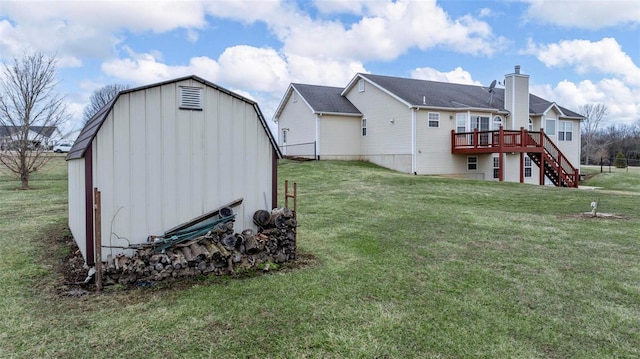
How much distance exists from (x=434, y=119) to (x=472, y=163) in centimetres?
390

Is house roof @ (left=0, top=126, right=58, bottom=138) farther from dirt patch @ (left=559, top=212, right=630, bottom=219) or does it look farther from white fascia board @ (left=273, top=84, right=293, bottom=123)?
dirt patch @ (left=559, top=212, right=630, bottom=219)

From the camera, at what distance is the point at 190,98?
5.65 metres

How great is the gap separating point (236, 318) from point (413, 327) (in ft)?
5.98

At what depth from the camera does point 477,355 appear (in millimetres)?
3387

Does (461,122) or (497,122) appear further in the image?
(497,122)

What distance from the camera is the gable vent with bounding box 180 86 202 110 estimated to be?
561cm

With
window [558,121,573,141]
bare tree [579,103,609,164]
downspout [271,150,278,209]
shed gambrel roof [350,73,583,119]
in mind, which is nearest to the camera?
downspout [271,150,278,209]

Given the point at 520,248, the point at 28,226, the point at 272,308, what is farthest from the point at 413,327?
the point at 28,226

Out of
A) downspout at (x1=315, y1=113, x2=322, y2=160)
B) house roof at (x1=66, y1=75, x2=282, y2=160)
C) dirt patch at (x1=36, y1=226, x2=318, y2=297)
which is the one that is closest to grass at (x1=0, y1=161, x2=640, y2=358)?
dirt patch at (x1=36, y1=226, x2=318, y2=297)

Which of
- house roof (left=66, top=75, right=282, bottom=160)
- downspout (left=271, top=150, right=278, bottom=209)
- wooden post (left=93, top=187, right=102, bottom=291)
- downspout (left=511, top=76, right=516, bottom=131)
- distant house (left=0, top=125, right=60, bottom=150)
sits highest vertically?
downspout (left=511, top=76, right=516, bottom=131)

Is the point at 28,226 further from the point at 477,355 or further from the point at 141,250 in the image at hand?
the point at 477,355

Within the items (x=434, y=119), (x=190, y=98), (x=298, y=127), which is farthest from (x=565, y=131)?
(x=190, y=98)

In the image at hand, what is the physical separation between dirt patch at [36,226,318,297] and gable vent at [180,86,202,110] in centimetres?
243

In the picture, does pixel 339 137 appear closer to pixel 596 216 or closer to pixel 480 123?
pixel 480 123
